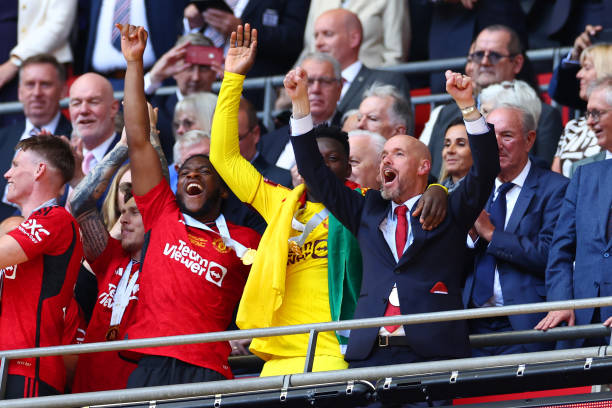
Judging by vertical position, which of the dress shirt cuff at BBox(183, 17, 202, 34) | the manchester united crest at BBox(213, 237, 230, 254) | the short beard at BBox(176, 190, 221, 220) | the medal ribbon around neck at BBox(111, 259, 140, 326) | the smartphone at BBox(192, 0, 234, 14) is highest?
the smartphone at BBox(192, 0, 234, 14)

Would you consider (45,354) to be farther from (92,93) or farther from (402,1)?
(402,1)

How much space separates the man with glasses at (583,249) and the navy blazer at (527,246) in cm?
15

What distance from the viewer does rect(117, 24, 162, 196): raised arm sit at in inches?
259

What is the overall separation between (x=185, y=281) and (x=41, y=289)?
736 mm

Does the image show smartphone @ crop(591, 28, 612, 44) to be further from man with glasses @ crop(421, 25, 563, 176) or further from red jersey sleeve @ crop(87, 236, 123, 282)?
red jersey sleeve @ crop(87, 236, 123, 282)

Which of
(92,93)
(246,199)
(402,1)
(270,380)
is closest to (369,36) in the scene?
(402,1)

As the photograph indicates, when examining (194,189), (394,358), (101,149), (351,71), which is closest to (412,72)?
(351,71)

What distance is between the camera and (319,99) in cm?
876

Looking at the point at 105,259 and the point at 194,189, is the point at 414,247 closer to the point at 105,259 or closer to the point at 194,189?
the point at 194,189

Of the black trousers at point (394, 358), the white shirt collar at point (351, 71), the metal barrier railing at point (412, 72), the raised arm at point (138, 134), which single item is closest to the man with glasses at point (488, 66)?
the metal barrier railing at point (412, 72)

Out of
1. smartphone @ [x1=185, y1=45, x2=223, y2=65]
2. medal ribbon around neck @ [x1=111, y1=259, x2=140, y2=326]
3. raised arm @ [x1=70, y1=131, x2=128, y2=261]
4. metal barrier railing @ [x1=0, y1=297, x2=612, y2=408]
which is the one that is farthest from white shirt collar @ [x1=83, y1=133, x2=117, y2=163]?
metal barrier railing @ [x1=0, y1=297, x2=612, y2=408]

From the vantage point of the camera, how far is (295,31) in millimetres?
10734

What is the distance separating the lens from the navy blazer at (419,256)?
226 inches

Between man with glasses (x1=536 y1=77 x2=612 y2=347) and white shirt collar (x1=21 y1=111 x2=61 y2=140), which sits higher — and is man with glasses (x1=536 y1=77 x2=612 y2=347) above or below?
below
